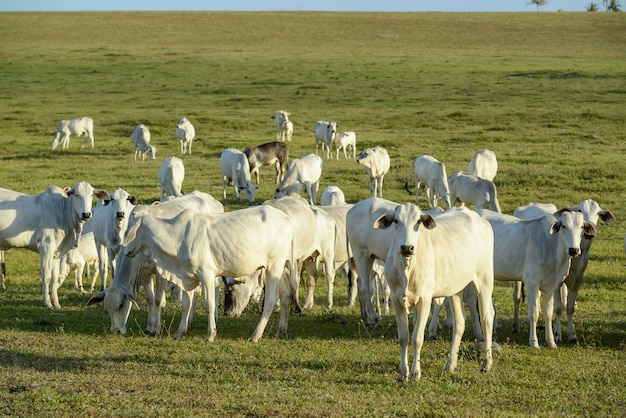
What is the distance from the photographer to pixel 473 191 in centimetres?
2192

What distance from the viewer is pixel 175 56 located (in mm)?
69625

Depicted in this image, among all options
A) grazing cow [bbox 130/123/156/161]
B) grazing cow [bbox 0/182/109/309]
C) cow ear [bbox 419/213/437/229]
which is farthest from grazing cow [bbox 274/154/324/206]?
cow ear [bbox 419/213/437/229]

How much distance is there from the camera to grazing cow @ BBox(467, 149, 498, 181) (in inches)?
998

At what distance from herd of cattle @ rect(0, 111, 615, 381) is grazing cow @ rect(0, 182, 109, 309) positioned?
2 cm

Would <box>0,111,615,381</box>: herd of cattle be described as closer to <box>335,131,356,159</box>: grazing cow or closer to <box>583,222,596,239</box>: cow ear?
<box>583,222,596,239</box>: cow ear

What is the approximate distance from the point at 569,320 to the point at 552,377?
92.0 inches

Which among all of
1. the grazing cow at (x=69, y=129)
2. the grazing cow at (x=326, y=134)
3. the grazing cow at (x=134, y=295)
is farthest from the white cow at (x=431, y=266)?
the grazing cow at (x=69, y=129)

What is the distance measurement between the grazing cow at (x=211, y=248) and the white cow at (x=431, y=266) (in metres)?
2.44

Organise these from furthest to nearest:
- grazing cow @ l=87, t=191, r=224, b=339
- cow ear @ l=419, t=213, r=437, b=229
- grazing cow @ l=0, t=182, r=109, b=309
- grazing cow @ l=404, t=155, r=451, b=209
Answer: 1. grazing cow @ l=404, t=155, r=451, b=209
2. grazing cow @ l=0, t=182, r=109, b=309
3. grazing cow @ l=87, t=191, r=224, b=339
4. cow ear @ l=419, t=213, r=437, b=229

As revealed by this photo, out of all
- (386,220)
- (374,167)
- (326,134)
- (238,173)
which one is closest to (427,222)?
(386,220)

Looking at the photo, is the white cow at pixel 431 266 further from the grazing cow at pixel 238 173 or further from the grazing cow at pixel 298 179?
the grazing cow at pixel 238 173

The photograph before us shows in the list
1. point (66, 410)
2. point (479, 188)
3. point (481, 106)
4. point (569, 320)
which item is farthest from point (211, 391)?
point (481, 106)

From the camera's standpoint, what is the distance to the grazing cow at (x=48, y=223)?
46.4ft

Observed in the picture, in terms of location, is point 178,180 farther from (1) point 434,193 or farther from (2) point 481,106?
(2) point 481,106
